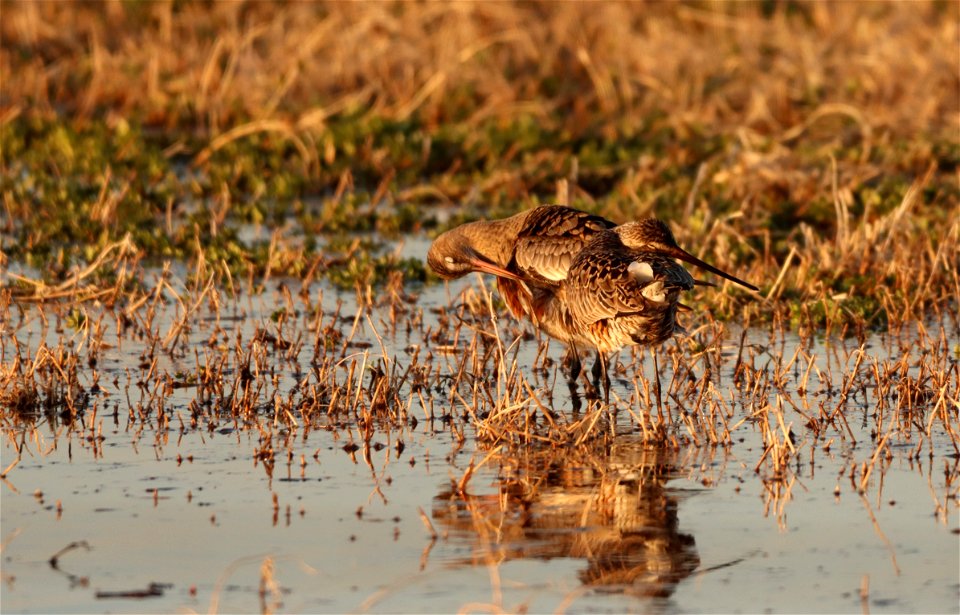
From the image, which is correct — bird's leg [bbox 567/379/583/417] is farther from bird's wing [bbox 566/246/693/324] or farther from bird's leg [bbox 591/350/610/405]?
bird's wing [bbox 566/246/693/324]

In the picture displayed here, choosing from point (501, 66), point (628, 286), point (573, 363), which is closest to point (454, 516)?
point (628, 286)

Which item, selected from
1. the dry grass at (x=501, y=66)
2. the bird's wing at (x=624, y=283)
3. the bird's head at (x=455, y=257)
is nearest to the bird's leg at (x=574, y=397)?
the bird's wing at (x=624, y=283)

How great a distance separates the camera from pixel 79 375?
9156 mm

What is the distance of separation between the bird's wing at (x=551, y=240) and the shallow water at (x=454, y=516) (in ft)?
2.19

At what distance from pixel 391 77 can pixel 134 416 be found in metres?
8.96

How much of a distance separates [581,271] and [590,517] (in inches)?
80.7

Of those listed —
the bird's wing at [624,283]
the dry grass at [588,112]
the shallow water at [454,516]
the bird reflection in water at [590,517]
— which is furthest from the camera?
the dry grass at [588,112]

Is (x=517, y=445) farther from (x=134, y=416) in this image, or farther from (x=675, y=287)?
(x=134, y=416)

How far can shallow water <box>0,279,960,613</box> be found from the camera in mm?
5824

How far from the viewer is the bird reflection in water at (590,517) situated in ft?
20.0

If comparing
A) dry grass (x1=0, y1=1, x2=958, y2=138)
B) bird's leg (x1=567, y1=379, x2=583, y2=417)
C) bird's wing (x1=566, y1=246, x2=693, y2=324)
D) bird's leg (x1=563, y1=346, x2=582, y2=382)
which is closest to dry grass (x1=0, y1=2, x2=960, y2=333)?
dry grass (x1=0, y1=1, x2=958, y2=138)

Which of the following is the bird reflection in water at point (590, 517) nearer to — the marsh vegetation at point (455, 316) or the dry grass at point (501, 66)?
the marsh vegetation at point (455, 316)

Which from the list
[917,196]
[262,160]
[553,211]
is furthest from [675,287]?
[262,160]

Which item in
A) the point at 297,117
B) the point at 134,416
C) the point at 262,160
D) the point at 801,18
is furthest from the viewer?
the point at 801,18
